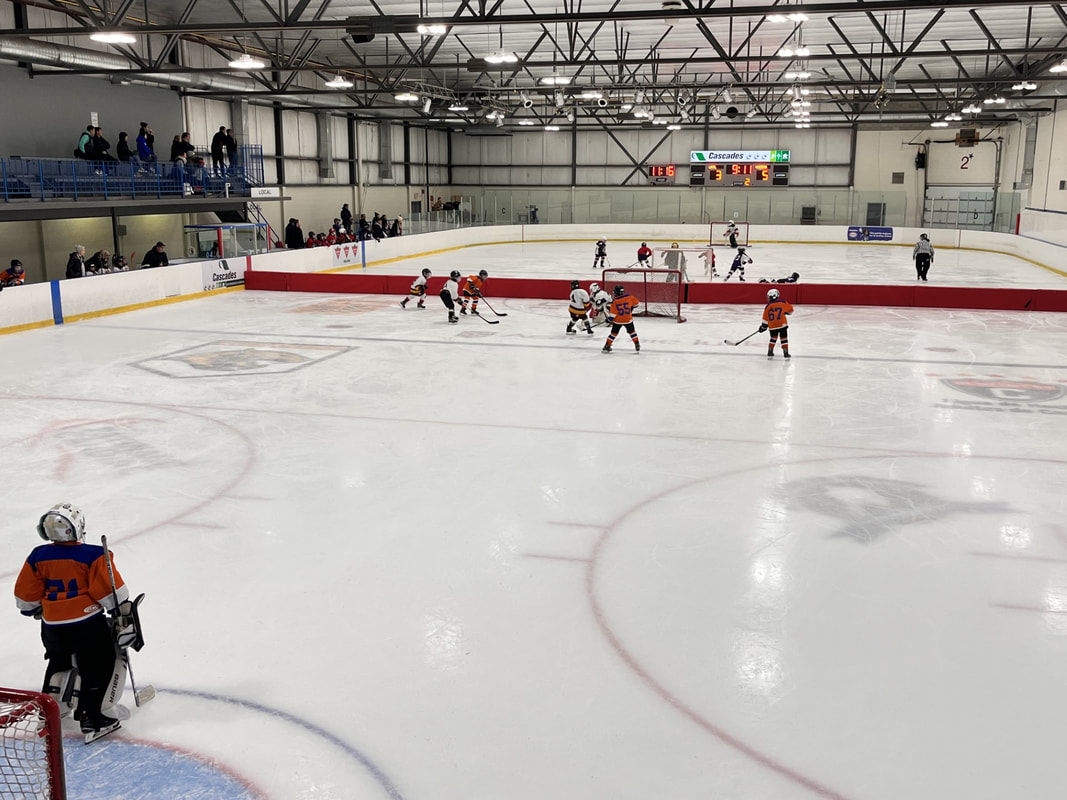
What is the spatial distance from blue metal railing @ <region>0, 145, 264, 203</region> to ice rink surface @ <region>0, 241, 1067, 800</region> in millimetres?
7940

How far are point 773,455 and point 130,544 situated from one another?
5.76 metres

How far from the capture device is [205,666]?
4762mm

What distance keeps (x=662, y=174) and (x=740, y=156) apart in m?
3.78

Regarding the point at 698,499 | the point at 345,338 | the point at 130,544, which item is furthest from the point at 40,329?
the point at 698,499

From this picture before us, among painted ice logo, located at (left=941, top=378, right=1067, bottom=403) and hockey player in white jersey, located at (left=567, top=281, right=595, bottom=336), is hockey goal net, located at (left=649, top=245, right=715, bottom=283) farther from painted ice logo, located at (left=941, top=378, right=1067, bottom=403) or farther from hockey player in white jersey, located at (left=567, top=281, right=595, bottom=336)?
painted ice logo, located at (left=941, top=378, right=1067, bottom=403)

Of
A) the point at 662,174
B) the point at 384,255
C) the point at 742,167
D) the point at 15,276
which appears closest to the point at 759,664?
the point at 15,276

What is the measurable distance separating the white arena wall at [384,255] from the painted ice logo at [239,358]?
12.4 ft

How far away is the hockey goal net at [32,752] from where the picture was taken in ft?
9.09

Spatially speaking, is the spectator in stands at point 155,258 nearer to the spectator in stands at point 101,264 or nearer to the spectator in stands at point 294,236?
the spectator in stands at point 101,264

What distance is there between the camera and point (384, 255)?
28.5 m

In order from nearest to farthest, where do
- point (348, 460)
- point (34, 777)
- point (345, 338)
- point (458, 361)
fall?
point (34, 777) < point (348, 460) < point (458, 361) < point (345, 338)

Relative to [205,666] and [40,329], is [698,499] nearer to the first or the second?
[205,666]

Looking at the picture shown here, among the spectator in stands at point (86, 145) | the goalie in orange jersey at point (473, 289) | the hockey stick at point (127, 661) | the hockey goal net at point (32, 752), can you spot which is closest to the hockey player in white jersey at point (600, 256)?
the goalie in orange jersey at point (473, 289)

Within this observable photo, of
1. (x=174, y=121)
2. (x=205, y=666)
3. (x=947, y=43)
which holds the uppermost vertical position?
Answer: (x=947, y=43)
